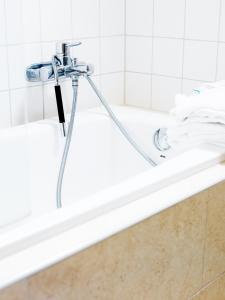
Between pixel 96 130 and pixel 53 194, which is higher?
pixel 96 130

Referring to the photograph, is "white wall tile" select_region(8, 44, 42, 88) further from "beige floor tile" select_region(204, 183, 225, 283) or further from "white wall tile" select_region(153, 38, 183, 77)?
"beige floor tile" select_region(204, 183, 225, 283)

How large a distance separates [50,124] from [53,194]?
9.8 inches

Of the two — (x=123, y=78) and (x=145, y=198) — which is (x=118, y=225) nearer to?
(x=145, y=198)

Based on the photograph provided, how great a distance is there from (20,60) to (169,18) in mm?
609

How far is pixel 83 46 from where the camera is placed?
1929 mm

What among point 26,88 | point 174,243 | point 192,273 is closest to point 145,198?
point 174,243

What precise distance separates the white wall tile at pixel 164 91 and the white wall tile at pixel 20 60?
Result: 0.51 metres

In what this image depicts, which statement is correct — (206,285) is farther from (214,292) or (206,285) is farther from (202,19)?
(202,19)

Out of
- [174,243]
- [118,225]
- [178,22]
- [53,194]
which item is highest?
[178,22]

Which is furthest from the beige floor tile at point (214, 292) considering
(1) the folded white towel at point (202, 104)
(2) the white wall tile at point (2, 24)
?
(2) the white wall tile at point (2, 24)

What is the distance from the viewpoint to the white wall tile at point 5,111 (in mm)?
1662

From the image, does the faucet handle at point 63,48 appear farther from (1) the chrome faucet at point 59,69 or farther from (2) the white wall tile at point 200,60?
(2) the white wall tile at point 200,60

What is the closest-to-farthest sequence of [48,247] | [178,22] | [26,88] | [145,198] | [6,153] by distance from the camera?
1. [48,247]
2. [145,198]
3. [6,153]
4. [26,88]
5. [178,22]

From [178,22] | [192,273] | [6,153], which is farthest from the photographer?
[178,22]
